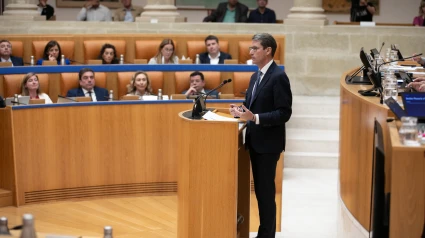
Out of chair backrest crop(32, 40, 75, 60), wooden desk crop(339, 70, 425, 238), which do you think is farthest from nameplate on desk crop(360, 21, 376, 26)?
wooden desk crop(339, 70, 425, 238)

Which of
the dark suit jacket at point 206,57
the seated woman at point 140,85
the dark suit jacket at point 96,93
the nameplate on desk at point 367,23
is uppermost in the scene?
the nameplate on desk at point 367,23

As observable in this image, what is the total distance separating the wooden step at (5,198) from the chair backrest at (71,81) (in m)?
1.37

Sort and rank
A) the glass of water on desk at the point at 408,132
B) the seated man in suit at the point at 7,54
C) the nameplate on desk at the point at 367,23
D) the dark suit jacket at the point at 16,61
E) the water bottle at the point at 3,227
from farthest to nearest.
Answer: the nameplate on desk at the point at 367,23 < the dark suit jacket at the point at 16,61 < the seated man in suit at the point at 7,54 < the glass of water on desk at the point at 408,132 < the water bottle at the point at 3,227

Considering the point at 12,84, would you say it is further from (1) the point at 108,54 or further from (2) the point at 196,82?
(2) the point at 196,82

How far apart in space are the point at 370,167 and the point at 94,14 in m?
7.32

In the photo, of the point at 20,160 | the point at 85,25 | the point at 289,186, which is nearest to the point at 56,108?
the point at 20,160

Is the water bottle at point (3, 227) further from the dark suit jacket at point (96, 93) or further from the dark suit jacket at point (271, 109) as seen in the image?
the dark suit jacket at point (96, 93)

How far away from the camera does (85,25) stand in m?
10.6

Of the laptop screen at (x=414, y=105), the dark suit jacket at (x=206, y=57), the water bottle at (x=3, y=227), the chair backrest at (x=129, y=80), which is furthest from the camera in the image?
the dark suit jacket at (x=206, y=57)

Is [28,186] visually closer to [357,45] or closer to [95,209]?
[95,209]

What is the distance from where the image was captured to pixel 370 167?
4230 millimetres

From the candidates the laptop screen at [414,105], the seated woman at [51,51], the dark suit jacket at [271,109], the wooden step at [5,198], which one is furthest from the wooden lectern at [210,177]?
the seated woman at [51,51]

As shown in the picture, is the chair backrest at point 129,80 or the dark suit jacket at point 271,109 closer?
the dark suit jacket at point 271,109

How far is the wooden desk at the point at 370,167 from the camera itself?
3.62m
